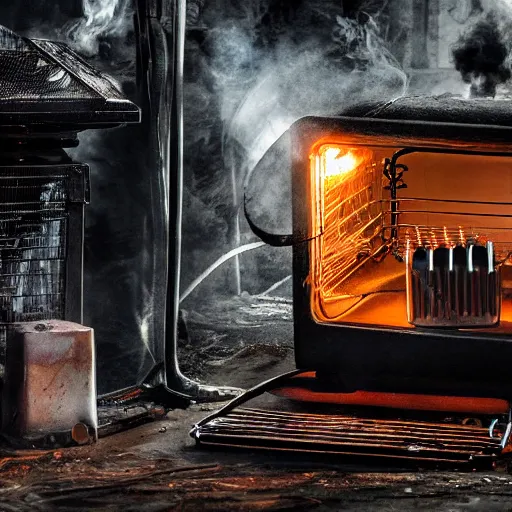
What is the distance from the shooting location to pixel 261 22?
10.2m

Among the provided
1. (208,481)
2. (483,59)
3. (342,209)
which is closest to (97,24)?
(342,209)

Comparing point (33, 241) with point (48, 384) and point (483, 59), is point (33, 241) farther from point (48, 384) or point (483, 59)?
point (483, 59)

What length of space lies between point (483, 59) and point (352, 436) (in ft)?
15.8

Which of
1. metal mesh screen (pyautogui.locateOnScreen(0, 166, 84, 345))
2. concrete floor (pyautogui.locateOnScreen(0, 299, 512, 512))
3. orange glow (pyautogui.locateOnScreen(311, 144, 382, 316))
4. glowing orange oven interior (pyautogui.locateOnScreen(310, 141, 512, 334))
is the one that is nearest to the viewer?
concrete floor (pyautogui.locateOnScreen(0, 299, 512, 512))

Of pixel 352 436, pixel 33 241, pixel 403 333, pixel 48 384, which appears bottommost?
pixel 352 436

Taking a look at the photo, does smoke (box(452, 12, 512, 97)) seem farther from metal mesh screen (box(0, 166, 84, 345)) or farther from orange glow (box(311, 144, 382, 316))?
metal mesh screen (box(0, 166, 84, 345))

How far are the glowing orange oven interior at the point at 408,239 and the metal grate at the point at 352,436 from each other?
833mm

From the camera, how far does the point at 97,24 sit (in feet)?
29.7

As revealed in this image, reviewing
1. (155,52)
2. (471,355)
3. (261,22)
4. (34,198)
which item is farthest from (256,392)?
(261,22)

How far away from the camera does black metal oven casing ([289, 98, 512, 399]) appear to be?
7.47m

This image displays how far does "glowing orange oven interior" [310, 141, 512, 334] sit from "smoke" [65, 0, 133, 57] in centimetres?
208

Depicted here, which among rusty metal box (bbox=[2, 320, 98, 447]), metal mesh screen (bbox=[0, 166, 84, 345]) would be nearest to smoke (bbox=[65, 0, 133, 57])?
metal mesh screen (bbox=[0, 166, 84, 345])

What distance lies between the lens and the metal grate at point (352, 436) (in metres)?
6.61

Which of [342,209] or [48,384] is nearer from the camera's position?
[48,384]
